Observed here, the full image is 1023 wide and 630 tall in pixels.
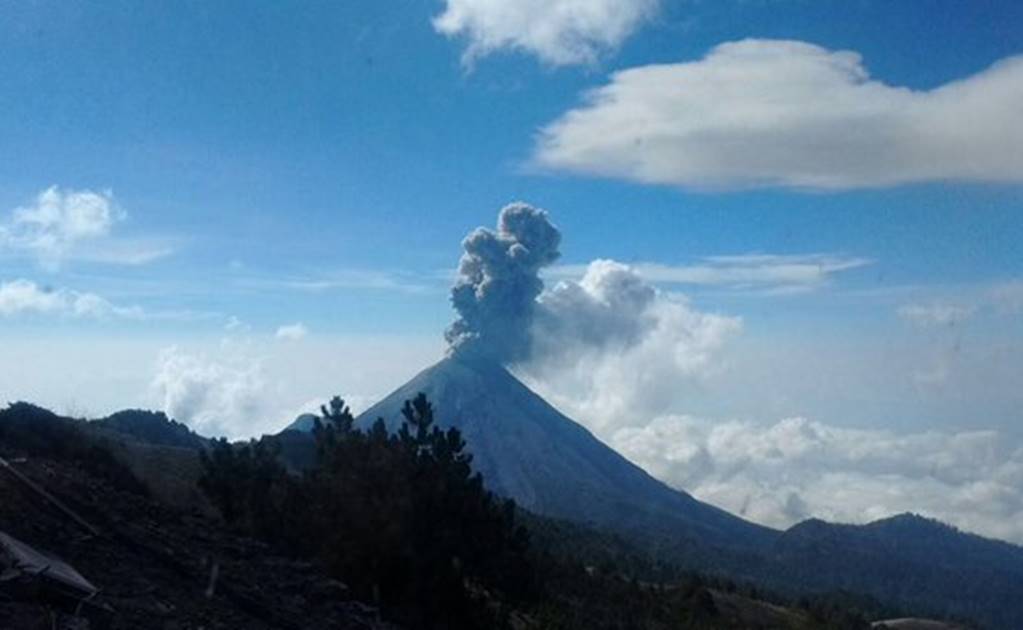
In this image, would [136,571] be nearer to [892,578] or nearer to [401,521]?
[401,521]

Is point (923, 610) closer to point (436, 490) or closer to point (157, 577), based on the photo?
point (436, 490)

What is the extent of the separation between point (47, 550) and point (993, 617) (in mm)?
163918

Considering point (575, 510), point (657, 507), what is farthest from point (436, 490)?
point (657, 507)

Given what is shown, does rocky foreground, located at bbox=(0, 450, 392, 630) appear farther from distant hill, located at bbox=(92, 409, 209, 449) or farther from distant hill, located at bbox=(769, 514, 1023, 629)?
distant hill, located at bbox=(769, 514, 1023, 629)

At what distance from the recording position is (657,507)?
627ft

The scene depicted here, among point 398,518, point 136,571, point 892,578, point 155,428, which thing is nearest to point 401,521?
point 398,518

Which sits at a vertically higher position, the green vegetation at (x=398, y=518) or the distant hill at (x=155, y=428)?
the distant hill at (x=155, y=428)

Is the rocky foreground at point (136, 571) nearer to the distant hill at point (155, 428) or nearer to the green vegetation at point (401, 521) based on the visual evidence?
the green vegetation at point (401, 521)

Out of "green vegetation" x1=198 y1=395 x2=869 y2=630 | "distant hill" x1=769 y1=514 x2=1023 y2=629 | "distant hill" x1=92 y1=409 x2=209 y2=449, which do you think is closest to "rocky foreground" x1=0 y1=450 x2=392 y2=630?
"green vegetation" x1=198 y1=395 x2=869 y2=630

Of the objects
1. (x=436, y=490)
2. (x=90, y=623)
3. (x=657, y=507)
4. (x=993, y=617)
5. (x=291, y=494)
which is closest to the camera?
(x=90, y=623)

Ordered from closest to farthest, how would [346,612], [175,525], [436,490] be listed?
[346,612]
[175,525]
[436,490]

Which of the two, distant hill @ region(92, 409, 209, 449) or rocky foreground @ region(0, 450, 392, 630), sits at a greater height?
distant hill @ region(92, 409, 209, 449)

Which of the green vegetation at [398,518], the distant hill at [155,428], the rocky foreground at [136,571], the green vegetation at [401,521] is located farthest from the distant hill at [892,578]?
the rocky foreground at [136,571]

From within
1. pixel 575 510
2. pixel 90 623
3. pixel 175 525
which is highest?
pixel 575 510
